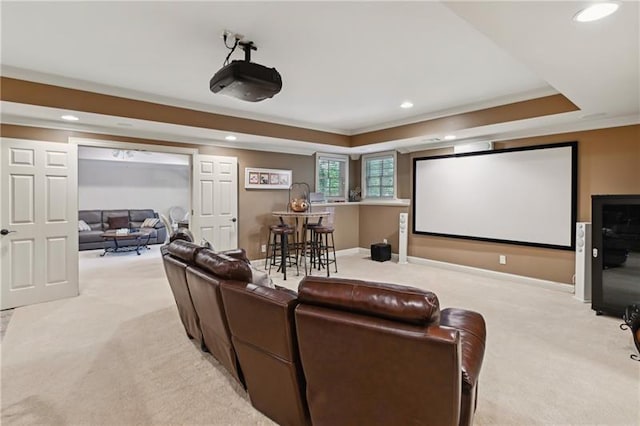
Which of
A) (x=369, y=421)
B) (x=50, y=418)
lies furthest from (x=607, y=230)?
(x=50, y=418)

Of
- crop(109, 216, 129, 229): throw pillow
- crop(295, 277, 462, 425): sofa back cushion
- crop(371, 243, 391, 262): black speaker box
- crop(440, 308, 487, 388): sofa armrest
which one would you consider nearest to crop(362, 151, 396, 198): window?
crop(371, 243, 391, 262): black speaker box

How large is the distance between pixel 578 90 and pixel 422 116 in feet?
6.93

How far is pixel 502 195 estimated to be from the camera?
16.2 ft

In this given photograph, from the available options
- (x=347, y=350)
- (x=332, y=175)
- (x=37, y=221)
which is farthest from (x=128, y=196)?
(x=347, y=350)

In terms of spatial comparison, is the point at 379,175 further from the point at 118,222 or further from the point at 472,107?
the point at 118,222

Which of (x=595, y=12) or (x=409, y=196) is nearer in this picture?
(x=595, y=12)

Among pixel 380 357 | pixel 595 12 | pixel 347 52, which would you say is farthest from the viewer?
pixel 347 52

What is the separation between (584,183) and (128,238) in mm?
8411

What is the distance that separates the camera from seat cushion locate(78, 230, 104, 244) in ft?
25.0

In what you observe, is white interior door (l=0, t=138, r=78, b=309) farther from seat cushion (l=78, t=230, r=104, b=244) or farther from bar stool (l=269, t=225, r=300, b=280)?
seat cushion (l=78, t=230, r=104, b=244)

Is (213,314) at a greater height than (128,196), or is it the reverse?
(128,196)

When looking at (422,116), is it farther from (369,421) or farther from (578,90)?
(369,421)

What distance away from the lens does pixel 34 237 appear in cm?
395

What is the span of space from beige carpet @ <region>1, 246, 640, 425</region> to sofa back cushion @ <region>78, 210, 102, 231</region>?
4.95 metres
